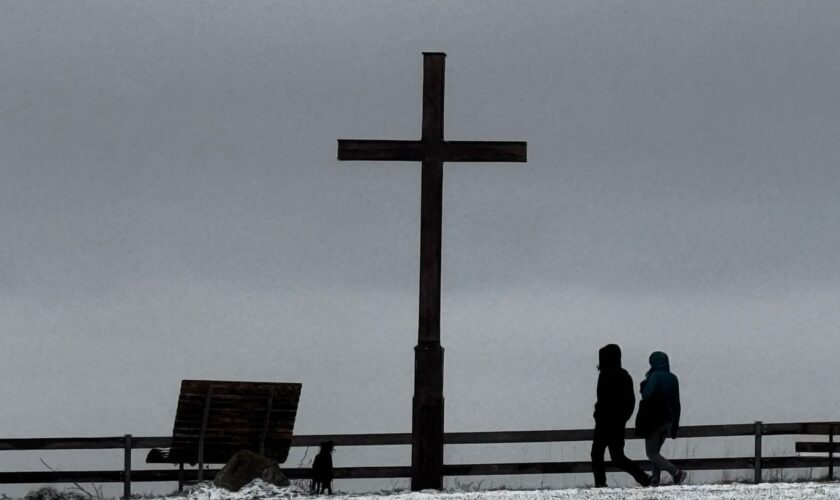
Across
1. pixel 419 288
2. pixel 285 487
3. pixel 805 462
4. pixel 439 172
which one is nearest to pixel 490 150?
pixel 439 172

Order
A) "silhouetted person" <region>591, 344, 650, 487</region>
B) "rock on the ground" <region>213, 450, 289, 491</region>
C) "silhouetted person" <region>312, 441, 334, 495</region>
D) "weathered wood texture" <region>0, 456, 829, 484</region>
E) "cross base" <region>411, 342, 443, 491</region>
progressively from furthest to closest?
"weathered wood texture" <region>0, 456, 829, 484</region>, "silhouetted person" <region>312, 441, 334, 495</region>, "rock on the ground" <region>213, 450, 289, 491</region>, "silhouetted person" <region>591, 344, 650, 487</region>, "cross base" <region>411, 342, 443, 491</region>

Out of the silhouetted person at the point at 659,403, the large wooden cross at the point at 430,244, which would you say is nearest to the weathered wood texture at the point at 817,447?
the silhouetted person at the point at 659,403

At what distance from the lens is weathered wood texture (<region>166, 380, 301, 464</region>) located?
1977 cm

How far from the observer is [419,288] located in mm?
17203

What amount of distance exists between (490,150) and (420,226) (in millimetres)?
1223

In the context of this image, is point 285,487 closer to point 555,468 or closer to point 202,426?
point 202,426

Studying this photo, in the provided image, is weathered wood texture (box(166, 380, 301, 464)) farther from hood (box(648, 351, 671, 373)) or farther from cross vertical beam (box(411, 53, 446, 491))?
hood (box(648, 351, 671, 373))

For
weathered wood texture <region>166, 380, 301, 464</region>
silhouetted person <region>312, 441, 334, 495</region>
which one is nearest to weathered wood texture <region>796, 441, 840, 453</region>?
silhouetted person <region>312, 441, 334, 495</region>

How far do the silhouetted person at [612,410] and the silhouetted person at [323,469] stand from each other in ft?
11.9

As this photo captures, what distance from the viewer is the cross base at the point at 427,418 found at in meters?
17.1

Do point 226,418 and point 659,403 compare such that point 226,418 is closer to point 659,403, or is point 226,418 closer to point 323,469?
point 323,469

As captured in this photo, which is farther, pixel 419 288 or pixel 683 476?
pixel 683 476

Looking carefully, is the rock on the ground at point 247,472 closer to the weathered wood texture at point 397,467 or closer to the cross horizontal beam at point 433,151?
the weathered wood texture at point 397,467

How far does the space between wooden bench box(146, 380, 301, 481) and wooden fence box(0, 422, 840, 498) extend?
15.0 inches
